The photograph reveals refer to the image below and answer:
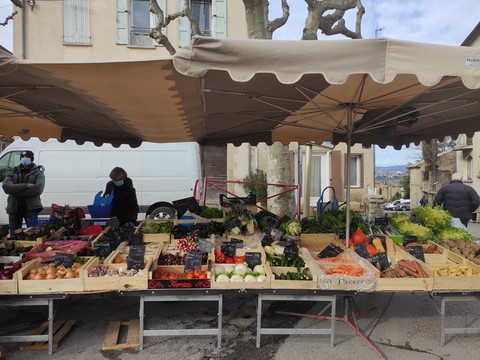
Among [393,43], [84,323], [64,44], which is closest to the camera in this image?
[393,43]

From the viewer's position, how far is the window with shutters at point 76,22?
479 inches

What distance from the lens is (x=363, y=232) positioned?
4.63m

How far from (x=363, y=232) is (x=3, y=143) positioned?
17.5 m

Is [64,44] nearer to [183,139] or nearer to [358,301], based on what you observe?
[183,139]

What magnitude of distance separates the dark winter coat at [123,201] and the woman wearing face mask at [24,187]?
3.52ft

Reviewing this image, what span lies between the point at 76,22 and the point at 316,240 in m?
11.3

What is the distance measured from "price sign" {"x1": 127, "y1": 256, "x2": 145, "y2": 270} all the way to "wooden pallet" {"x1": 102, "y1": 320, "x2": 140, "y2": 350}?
65 cm

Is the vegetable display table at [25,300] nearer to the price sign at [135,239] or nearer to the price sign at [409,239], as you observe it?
the price sign at [135,239]

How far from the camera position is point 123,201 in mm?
6379

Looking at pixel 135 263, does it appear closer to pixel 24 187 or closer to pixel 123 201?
pixel 123 201

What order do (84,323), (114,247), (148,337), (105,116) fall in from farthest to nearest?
(105,116), (114,247), (84,323), (148,337)

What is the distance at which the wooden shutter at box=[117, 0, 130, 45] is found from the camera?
12258mm

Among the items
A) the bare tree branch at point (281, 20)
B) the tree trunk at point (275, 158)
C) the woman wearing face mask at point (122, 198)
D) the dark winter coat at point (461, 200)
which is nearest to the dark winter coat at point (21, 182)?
the woman wearing face mask at point (122, 198)

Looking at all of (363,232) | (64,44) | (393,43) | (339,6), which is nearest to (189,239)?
(363,232)
